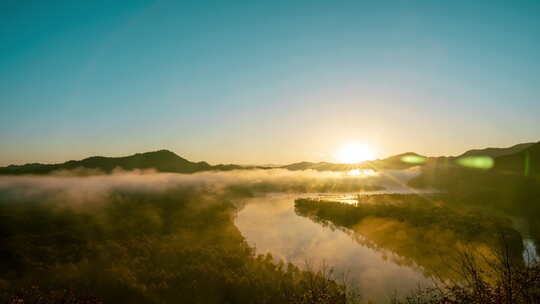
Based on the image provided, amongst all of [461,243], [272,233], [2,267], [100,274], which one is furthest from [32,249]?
[461,243]

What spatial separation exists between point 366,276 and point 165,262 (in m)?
20.8

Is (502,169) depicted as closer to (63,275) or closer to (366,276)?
(366,276)

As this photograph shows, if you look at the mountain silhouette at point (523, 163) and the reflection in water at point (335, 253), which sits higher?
the mountain silhouette at point (523, 163)

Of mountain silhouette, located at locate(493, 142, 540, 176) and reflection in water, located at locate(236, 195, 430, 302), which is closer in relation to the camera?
reflection in water, located at locate(236, 195, 430, 302)

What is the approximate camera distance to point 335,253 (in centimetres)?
3991

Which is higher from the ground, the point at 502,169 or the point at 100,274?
the point at 502,169

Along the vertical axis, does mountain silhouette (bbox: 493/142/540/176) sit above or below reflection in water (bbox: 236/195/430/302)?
above

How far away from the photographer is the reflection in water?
28.6 meters

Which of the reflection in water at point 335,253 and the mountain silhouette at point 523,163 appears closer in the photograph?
the reflection in water at point 335,253

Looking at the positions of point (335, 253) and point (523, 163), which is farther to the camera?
point (523, 163)

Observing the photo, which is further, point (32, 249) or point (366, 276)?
point (32, 249)

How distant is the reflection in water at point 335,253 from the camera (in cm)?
2856

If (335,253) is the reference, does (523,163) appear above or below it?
above

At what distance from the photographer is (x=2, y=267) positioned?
28344mm
